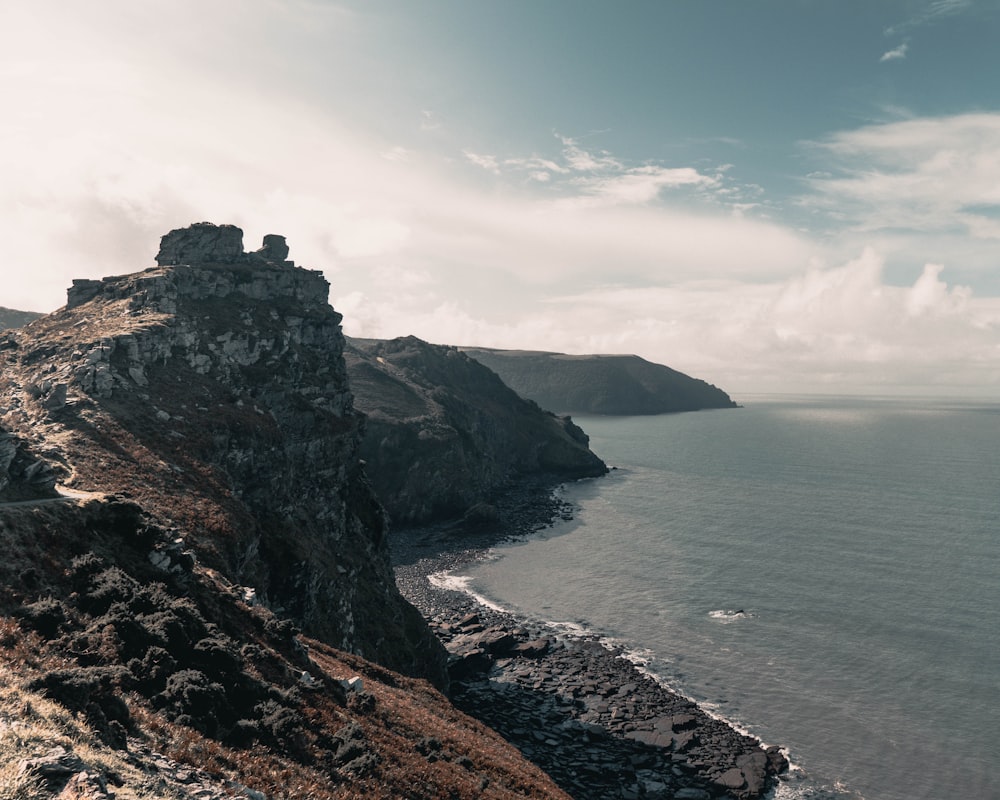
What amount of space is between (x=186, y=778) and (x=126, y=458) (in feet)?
131

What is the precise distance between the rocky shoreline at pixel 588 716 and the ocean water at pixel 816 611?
155 inches

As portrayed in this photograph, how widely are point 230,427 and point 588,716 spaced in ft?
172

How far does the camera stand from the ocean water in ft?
196

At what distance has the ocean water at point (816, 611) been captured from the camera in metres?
59.8

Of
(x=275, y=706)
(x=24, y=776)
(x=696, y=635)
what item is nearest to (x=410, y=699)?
(x=275, y=706)

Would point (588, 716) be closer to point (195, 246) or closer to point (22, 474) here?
point (22, 474)

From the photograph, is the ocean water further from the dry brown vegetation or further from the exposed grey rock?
the exposed grey rock

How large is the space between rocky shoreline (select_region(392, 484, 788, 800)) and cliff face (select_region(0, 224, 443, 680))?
1037cm

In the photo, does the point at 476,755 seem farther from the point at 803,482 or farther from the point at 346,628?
the point at 803,482

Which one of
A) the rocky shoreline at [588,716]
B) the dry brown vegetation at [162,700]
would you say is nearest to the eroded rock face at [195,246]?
the rocky shoreline at [588,716]

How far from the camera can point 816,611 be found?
296 ft

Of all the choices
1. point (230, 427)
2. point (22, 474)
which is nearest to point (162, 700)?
point (22, 474)

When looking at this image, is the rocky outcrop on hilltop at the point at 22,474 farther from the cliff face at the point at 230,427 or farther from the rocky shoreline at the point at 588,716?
the rocky shoreline at the point at 588,716

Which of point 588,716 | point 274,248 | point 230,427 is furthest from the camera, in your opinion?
point 274,248
